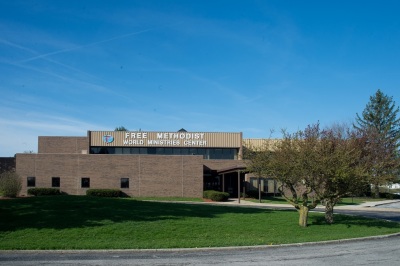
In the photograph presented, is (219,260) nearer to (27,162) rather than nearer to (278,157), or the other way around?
(278,157)

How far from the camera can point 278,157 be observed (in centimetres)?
2012

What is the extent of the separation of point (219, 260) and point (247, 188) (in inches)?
1583

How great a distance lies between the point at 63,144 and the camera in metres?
55.5

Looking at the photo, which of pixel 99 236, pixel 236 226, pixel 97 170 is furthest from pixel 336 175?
pixel 97 170

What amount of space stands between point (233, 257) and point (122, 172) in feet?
110

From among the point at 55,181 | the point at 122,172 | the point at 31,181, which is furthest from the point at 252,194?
the point at 31,181

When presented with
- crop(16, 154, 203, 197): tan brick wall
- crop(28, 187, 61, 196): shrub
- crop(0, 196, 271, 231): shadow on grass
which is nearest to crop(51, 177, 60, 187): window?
crop(16, 154, 203, 197): tan brick wall

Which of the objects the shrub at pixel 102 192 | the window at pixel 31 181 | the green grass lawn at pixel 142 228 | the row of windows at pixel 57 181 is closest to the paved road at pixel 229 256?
the green grass lawn at pixel 142 228

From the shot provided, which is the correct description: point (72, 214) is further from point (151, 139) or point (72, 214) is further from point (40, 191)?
point (151, 139)

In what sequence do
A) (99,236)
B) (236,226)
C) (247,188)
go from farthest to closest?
(247,188), (236,226), (99,236)

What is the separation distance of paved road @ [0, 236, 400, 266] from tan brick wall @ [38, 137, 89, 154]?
43781 mm

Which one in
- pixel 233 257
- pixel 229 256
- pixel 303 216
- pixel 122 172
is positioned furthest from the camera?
pixel 122 172

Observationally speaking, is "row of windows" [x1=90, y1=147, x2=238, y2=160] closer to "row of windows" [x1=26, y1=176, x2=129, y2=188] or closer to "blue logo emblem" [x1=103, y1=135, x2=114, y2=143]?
"blue logo emblem" [x1=103, y1=135, x2=114, y2=143]

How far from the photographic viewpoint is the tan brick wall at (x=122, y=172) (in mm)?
44156
